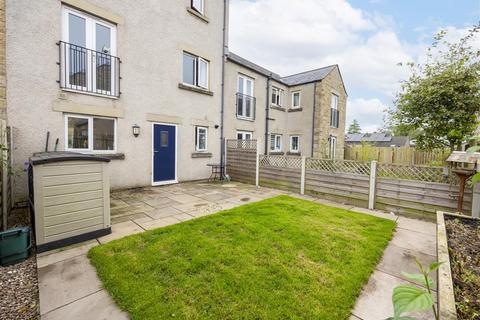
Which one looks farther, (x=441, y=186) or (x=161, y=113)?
(x=161, y=113)

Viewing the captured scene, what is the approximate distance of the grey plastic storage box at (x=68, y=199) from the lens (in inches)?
122

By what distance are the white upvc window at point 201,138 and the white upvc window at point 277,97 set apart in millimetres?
5884

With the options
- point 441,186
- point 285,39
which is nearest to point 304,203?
point 441,186

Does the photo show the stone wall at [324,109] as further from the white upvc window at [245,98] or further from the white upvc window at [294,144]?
the white upvc window at [245,98]

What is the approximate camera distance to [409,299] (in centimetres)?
92

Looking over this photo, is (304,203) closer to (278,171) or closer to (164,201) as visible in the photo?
(278,171)

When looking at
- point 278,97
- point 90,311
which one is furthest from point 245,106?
point 90,311

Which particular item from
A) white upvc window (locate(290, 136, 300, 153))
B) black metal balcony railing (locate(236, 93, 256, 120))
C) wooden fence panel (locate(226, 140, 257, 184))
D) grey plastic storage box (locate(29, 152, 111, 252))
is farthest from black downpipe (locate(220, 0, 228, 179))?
white upvc window (locate(290, 136, 300, 153))

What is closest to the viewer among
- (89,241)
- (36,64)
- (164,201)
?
(89,241)

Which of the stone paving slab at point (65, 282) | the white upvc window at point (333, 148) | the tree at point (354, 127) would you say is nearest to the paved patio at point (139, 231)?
the stone paving slab at point (65, 282)

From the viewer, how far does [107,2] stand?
625cm

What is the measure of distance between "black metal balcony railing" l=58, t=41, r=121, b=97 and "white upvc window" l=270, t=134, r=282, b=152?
892 centimetres

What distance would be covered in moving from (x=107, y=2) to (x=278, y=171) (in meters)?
7.16

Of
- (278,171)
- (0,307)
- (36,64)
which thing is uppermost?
(36,64)
